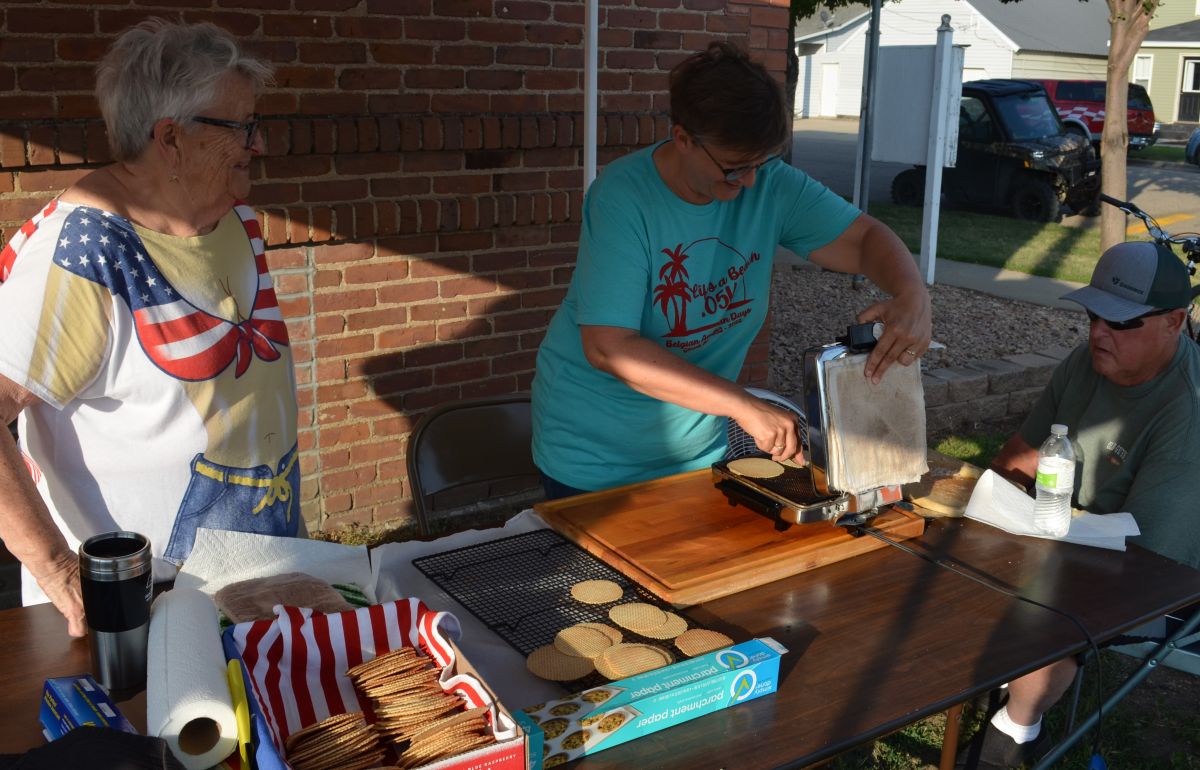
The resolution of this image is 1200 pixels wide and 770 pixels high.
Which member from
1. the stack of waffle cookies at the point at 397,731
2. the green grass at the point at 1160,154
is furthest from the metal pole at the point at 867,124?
the green grass at the point at 1160,154

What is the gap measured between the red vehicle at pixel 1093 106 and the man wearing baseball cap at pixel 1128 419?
20148 millimetres

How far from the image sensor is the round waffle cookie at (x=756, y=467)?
2.50 metres

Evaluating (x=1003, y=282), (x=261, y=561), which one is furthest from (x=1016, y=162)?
(x=261, y=561)

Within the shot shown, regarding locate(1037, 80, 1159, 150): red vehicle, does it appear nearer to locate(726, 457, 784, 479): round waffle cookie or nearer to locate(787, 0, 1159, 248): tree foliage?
locate(787, 0, 1159, 248): tree foliage

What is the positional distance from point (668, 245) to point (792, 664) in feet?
3.31

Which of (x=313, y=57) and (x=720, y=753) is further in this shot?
(x=313, y=57)

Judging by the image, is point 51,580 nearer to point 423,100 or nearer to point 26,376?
point 26,376

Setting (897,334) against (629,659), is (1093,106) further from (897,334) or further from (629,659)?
(629,659)

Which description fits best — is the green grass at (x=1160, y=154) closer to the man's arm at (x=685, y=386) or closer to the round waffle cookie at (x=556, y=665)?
the man's arm at (x=685, y=386)

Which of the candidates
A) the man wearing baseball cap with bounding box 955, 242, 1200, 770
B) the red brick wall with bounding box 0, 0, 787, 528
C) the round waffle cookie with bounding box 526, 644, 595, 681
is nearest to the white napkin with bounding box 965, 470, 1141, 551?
the man wearing baseball cap with bounding box 955, 242, 1200, 770

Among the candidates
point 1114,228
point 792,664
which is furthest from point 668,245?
point 1114,228

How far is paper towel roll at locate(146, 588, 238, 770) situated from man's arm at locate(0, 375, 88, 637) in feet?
1.18

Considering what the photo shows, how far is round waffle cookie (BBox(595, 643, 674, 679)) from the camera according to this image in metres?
1.79

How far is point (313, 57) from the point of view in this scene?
13.4 feet
